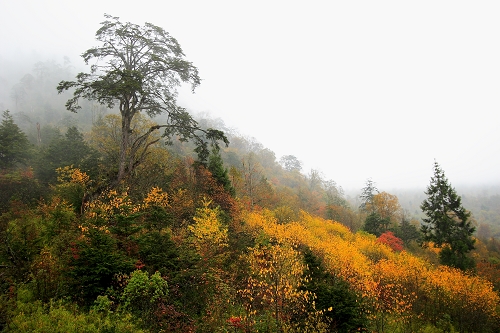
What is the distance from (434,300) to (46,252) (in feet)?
73.0

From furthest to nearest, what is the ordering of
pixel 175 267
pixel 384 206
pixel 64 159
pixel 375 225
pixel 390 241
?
pixel 384 206
pixel 375 225
pixel 390 241
pixel 64 159
pixel 175 267

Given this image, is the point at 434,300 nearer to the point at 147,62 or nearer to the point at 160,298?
the point at 160,298

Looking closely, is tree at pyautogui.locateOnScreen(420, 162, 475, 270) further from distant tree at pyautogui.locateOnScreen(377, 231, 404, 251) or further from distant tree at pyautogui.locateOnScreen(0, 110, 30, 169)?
distant tree at pyautogui.locateOnScreen(0, 110, 30, 169)

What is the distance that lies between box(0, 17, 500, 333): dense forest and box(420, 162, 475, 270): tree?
0.16m

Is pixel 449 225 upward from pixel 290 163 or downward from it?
downward

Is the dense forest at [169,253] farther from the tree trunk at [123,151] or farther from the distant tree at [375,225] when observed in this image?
the distant tree at [375,225]

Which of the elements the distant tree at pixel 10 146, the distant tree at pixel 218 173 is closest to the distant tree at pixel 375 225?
the distant tree at pixel 218 173

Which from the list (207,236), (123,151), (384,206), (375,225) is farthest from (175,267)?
(384,206)

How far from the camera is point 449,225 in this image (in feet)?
89.1

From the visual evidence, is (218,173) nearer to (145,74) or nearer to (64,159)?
(145,74)

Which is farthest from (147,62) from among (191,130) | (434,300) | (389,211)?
(389,211)

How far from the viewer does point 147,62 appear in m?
16.5

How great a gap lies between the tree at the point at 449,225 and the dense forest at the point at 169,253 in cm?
16

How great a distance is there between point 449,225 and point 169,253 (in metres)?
31.0
